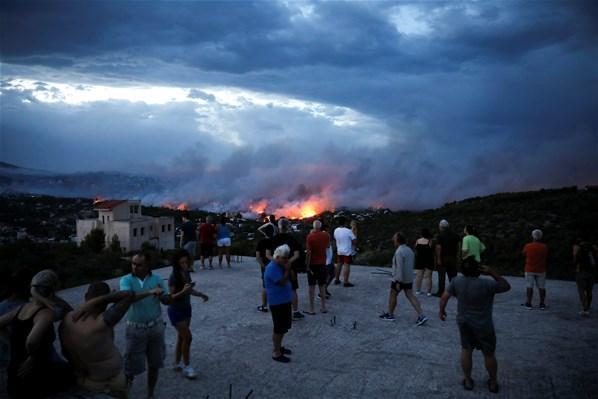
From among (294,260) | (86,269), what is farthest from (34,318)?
(86,269)

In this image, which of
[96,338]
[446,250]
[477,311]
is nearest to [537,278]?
[446,250]

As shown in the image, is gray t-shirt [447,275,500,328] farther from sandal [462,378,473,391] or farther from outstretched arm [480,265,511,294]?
sandal [462,378,473,391]

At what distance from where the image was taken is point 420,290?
11.5 metres

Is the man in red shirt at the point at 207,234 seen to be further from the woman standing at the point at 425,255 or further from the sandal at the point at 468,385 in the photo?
the sandal at the point at 468,385

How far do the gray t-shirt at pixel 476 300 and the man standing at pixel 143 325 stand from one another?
3.66 metres

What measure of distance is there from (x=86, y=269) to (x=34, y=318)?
10926 mm

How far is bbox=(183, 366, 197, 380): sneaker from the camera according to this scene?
620cm

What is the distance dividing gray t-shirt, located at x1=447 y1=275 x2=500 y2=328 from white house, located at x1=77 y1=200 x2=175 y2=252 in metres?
40.6

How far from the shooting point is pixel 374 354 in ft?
23.8

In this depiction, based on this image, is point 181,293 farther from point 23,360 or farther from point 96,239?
point 96,239

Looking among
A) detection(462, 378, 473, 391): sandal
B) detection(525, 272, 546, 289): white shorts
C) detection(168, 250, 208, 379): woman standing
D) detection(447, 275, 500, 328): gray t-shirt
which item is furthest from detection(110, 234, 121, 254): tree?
detection(447, 275, 500, 328): gray t-shirt

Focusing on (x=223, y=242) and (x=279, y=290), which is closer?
(x=279, y=290)

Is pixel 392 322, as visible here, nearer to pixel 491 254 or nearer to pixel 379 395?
pixel 379 395

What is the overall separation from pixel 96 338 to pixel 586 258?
29.8 ft
